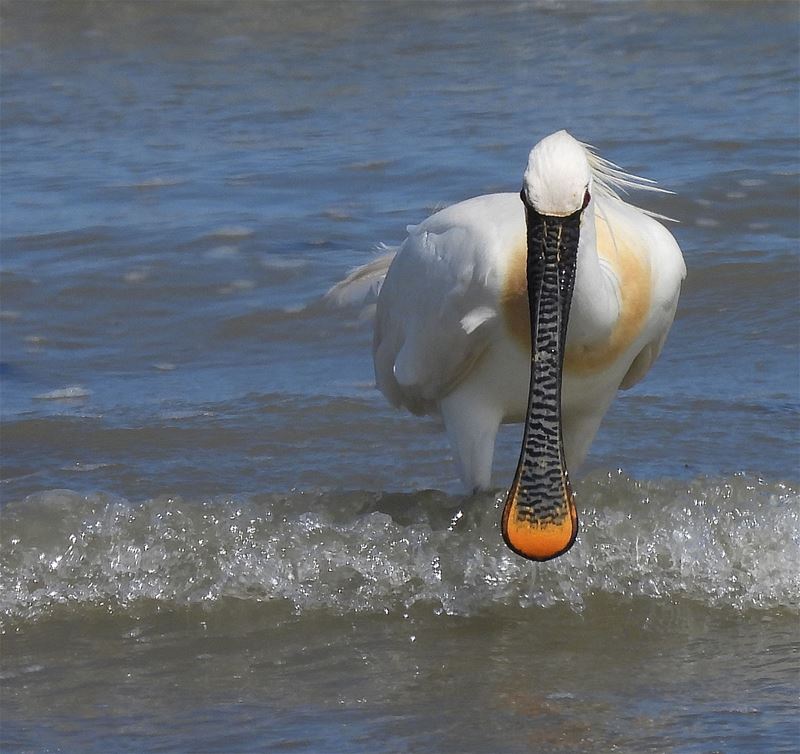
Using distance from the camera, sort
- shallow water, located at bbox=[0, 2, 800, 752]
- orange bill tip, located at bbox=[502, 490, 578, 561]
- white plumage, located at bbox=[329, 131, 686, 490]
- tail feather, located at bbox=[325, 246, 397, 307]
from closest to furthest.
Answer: shallow water, located at bbox=[0, 2, 800, 752] → orange bill tip, located at bbox=[502, 490, 578, 561] → white plumage, located at bbox=[329, 131, 686, 490] → tail feather, located at bbox=[325, 246, 397, 307]

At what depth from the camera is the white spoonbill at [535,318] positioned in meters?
5.00

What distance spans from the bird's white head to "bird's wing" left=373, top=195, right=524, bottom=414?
1.90 feet

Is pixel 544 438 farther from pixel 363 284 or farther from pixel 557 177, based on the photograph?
pixel 363 284

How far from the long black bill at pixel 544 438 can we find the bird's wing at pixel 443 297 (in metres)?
0.48

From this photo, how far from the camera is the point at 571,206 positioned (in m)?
4.94

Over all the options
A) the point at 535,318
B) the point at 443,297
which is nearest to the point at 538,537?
the point at 535,318

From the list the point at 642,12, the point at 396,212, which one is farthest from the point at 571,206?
the point at 642,12

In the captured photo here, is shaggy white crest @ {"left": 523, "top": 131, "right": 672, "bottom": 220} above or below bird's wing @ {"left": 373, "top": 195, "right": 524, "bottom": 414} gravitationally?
above

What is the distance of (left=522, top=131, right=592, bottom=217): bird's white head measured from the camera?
194 inches

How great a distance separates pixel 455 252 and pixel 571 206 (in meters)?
0.83

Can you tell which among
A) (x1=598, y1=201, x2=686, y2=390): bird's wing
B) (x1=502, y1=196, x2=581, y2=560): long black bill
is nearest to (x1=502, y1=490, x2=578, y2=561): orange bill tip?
(x1=502, y1=196, x2=581, y2=560): long black bill

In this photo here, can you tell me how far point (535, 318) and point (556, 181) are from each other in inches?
15.5

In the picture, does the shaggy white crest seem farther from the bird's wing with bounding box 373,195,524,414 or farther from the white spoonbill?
the bird's wing with bounding box 373,195,524,414

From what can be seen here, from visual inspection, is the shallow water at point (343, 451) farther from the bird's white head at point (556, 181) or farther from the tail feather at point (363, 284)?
the bird's white head at point (556, 181)
